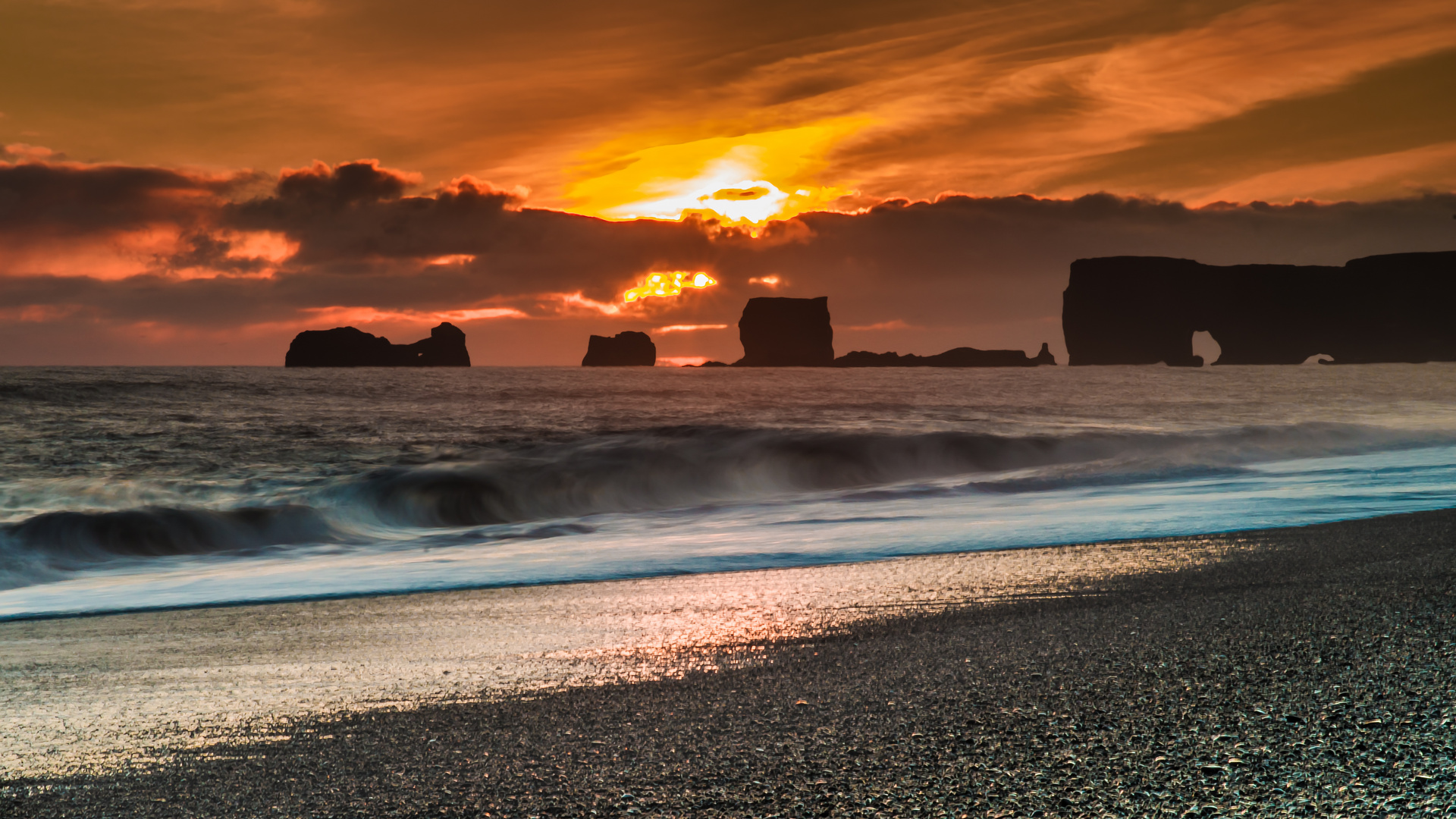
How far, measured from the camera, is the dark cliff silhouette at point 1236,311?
152875 mm

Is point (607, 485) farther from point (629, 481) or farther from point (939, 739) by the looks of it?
point (939, 739)

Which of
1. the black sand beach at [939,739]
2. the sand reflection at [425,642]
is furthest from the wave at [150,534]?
the black sand beach at [939,739]

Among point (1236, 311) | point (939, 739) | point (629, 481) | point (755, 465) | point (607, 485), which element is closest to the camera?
point (939, 739)

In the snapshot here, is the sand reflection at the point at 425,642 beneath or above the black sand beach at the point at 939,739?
beneath

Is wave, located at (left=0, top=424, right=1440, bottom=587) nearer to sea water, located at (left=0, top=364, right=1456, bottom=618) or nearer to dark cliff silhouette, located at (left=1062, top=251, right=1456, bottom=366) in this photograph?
sea water, located at (left=0, top=364, right=1456, bottom=618)

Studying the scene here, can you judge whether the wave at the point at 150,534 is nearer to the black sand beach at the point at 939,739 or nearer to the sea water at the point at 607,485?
the sea water at the point at 607,485

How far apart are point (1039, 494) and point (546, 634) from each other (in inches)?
360

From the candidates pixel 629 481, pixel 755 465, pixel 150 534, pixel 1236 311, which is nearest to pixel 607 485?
pixel 629 481

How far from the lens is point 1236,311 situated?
162000 mm

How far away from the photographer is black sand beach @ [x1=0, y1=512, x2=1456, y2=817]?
7.91 ft

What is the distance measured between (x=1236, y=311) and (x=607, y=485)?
173729 millimetres

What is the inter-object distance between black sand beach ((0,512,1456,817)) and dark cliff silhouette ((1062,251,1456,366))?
16932 cm

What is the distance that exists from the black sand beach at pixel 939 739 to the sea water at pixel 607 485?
3.65m

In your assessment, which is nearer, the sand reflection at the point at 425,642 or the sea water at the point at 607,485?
the sand reflection at the point at 425,642
